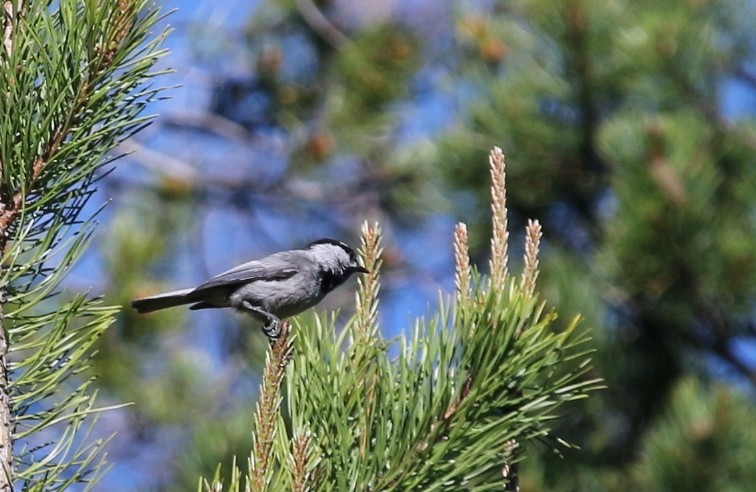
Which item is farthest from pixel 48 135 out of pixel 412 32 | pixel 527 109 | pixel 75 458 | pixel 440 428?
pixel 412 32

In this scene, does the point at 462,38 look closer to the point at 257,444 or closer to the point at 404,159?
the point at 404,159

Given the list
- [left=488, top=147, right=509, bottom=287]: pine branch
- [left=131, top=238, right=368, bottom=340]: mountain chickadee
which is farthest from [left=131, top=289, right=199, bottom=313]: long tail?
[left=488, top=147, right=509, bottom=287]: pine branch

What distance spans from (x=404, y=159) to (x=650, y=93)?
202 cm

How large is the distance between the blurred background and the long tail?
282mm

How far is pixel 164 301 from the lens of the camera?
3236 millimetres

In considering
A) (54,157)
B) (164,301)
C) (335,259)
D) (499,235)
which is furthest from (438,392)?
(335,259)

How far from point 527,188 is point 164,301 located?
1921 mm

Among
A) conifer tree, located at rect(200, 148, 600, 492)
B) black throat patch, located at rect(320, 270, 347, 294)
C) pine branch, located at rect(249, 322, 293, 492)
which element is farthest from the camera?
black throat patch, located at rect(320, 270, 347, 294)

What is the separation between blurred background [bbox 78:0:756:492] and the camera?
3.86m

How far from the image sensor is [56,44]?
130 centimetres

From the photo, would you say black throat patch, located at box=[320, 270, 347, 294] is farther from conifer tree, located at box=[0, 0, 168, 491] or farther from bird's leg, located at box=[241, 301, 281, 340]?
conifer tree, located at box=[0, 0, 168, 491]

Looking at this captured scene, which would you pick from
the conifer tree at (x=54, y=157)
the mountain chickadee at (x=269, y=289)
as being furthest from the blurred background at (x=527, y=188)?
the conifer tree at (x=54, y=157)

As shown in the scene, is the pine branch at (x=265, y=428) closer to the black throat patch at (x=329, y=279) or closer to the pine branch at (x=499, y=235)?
the pine branch at (x=499, y=235)

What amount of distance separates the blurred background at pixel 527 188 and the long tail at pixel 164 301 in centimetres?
28
